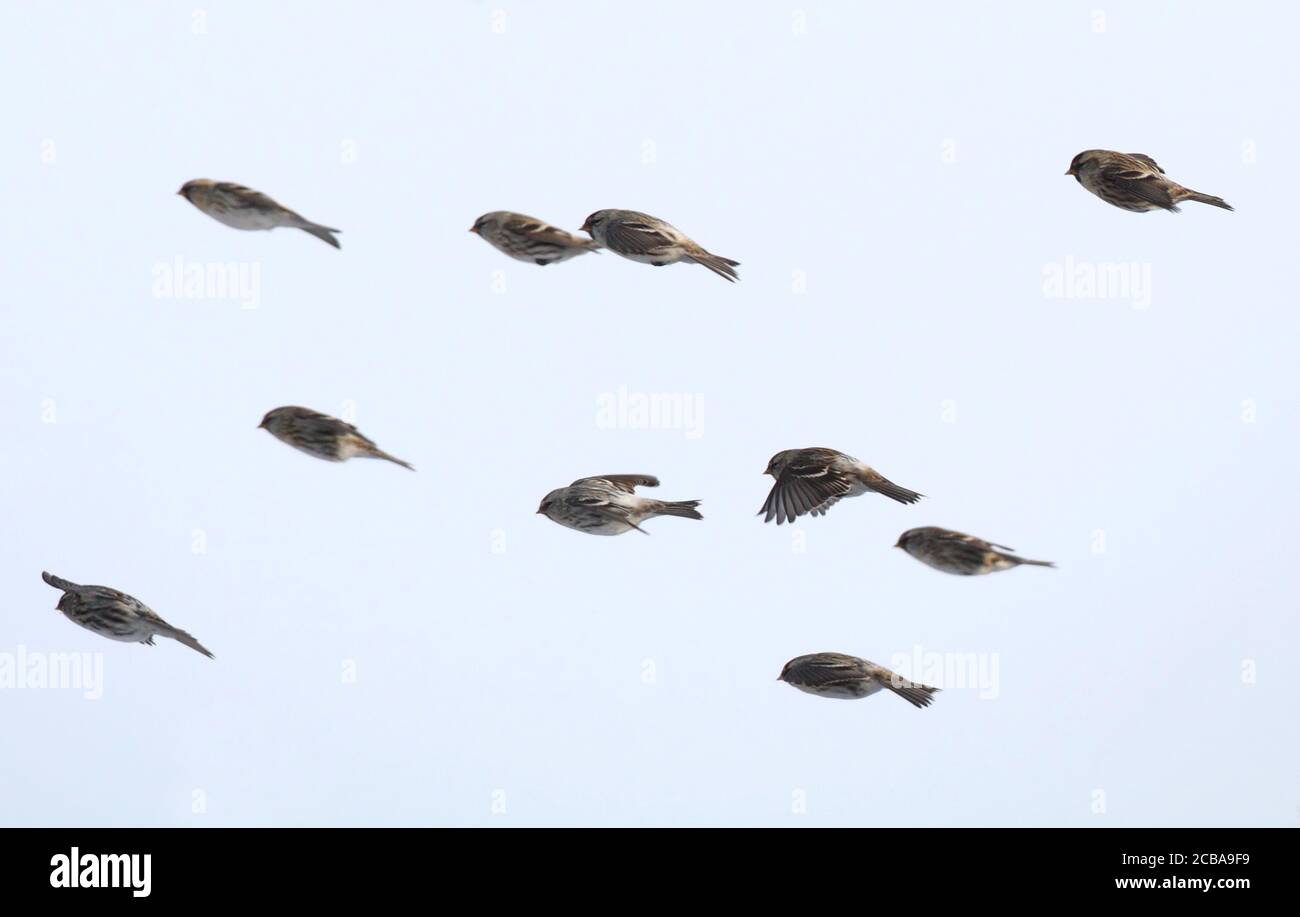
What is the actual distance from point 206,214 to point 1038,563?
325cm

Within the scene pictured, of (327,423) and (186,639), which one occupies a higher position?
(327,423)

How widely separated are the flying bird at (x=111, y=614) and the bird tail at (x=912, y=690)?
8.90ft

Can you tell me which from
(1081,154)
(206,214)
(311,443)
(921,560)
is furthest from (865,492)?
(206,214)

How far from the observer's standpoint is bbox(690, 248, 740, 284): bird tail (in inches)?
287

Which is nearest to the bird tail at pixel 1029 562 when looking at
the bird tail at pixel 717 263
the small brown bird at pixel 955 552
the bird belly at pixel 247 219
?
the small brown bird at pixel 955 552

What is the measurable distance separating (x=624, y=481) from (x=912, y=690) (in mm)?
1463

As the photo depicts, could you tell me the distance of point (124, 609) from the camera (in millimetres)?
7391

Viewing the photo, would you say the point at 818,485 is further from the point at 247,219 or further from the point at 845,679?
the point at 247,219

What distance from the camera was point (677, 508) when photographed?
24.9 ft

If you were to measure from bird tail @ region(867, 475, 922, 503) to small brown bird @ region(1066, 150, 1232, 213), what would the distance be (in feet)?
4.49

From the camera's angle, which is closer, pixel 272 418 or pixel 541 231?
pixel 272 418

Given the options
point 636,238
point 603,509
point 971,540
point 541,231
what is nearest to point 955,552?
point 971,540
